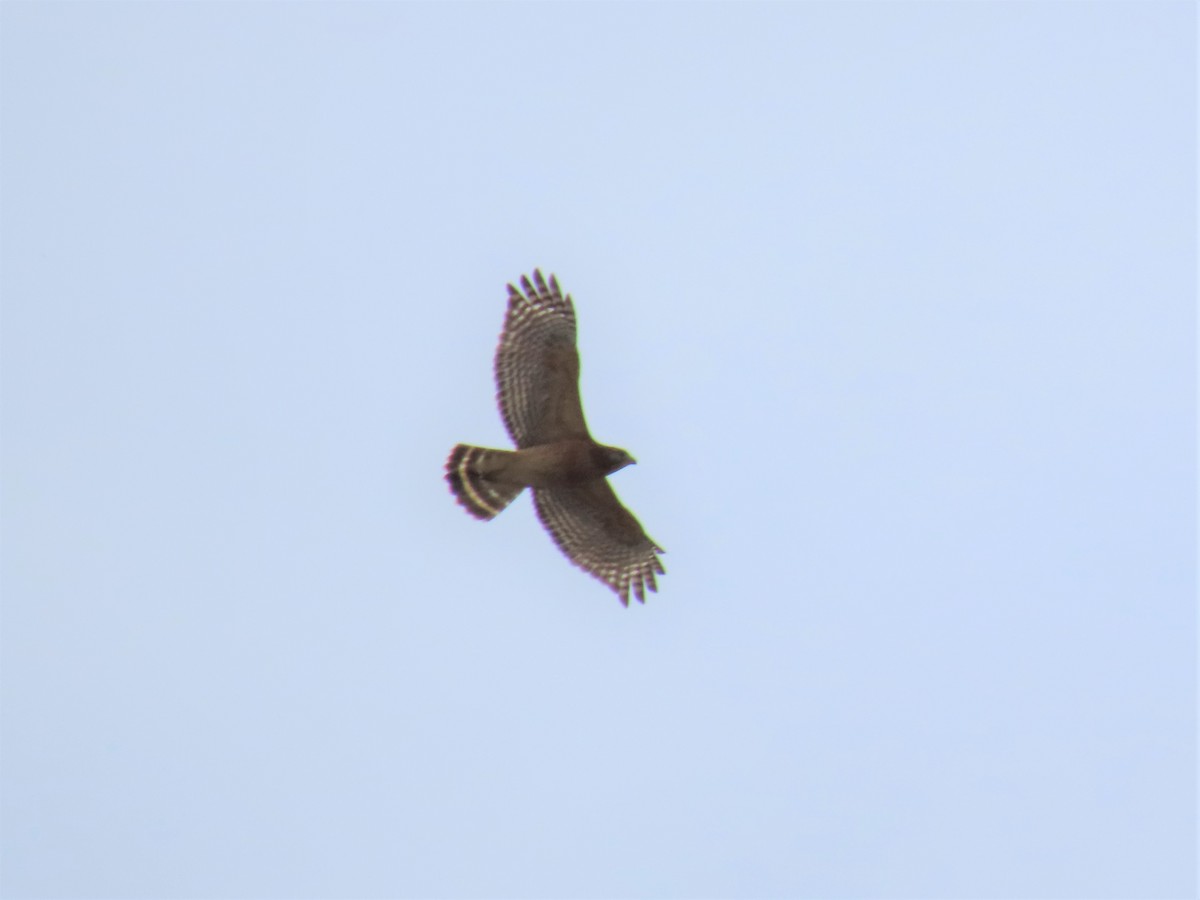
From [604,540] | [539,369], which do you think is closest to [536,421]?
[539,369]

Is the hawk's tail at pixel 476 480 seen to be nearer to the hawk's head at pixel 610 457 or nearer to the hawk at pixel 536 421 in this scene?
Answer: the hawk at pixel 536 421

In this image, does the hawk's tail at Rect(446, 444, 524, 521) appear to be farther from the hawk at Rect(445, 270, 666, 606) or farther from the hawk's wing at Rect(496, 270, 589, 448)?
the hawk's wing at Rect(496, 270, 589, 448)

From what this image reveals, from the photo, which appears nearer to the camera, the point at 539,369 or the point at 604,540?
the point at 539,369

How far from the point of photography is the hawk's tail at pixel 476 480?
764 inches

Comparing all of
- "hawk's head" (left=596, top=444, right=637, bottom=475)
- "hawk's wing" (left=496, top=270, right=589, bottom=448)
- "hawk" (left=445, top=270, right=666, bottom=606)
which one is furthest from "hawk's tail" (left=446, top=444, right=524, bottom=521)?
"hawk's head" (left=596, top=444, right=637, bottom=475)

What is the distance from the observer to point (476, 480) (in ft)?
63.8

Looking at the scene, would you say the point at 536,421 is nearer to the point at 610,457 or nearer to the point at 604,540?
the point at 610,457

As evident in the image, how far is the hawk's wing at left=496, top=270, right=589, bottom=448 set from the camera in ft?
63.8

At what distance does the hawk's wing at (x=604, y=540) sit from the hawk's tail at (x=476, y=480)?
27.1 inches

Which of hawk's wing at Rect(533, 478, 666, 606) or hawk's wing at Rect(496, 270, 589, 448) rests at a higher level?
hawk's wing at Rect(496, 270, 589, 448)

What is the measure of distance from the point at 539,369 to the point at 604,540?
5.86ft

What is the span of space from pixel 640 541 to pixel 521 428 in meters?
1.58

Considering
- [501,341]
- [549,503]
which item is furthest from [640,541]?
[501,341]

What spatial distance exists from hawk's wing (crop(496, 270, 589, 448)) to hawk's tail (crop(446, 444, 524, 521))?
15.4 inches
